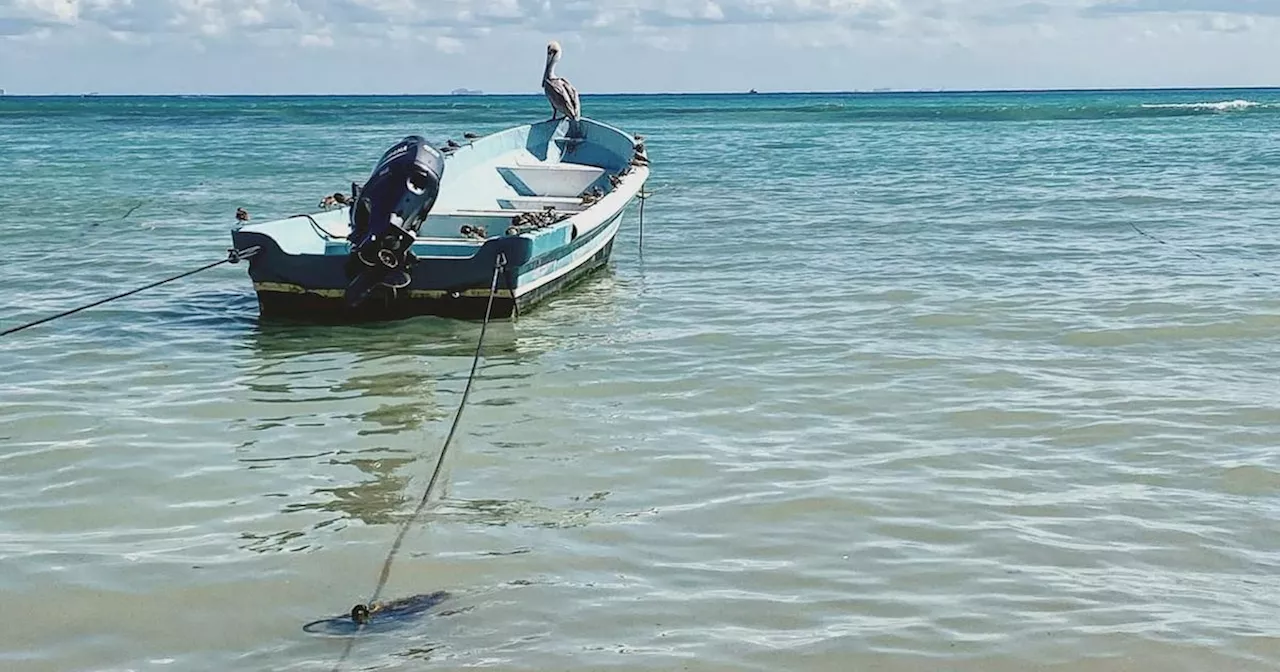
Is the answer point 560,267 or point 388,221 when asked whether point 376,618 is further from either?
point 560,267

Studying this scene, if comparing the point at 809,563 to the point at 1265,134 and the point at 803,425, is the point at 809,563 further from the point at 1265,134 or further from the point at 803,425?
the point at 1265,134

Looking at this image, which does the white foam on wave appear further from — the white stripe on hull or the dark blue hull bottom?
the dark blue hull bottom

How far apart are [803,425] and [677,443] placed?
2.48 ft

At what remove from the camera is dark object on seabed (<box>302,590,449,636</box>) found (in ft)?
Answer: 16.3

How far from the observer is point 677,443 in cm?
727

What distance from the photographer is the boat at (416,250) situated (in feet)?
30.7

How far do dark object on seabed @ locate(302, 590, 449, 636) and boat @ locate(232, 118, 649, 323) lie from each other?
14.3 feet

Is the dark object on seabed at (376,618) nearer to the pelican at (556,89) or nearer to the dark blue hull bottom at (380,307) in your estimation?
the dark blue hull bottom at (380,307)

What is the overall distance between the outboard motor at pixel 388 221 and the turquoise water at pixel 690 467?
0.53 meters

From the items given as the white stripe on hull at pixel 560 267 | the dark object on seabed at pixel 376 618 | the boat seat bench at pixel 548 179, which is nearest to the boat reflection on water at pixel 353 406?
the white stripe on hull at pixel 560 267

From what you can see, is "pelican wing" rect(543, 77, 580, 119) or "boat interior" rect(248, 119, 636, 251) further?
"pelican wing" rect(543, 77, 580, 119)

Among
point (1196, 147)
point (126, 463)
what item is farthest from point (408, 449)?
point (1196, 147)

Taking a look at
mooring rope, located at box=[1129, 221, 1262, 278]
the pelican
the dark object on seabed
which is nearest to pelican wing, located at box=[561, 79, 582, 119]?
the pelican

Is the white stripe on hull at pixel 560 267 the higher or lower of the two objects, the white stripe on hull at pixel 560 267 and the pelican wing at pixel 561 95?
the lower
